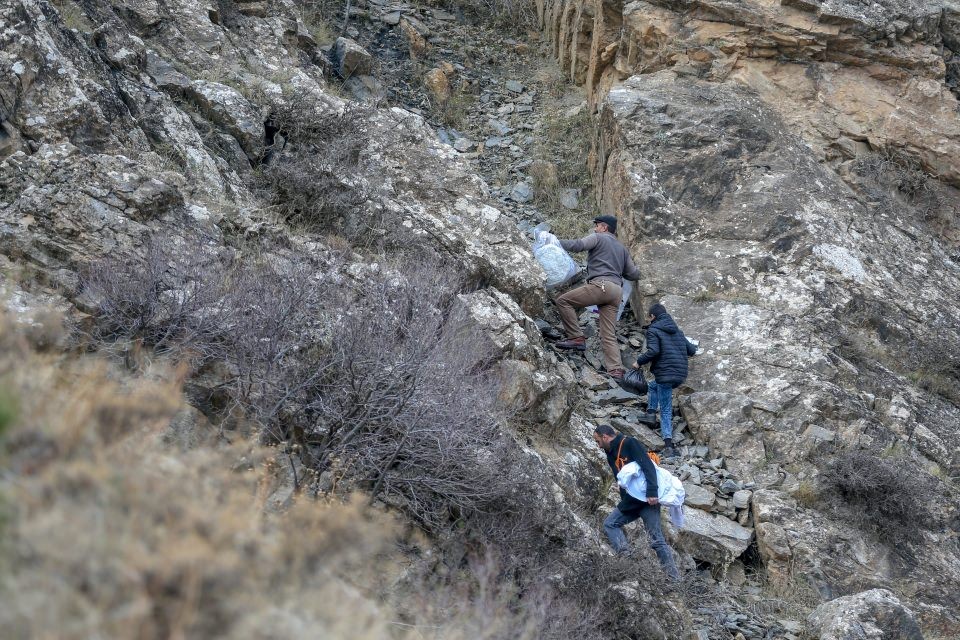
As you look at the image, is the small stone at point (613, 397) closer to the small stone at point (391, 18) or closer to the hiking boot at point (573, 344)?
the hiking boot at point (573, 344)

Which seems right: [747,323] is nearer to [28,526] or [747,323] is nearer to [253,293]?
[253,293]

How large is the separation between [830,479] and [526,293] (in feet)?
10.7

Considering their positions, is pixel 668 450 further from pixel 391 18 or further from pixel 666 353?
pixel 391 18

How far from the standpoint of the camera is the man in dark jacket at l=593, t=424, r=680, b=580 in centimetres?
649

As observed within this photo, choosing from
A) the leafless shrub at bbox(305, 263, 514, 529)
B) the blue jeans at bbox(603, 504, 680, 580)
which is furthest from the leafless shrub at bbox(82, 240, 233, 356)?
the blue jeans at bbox(603, 504, 680, 580)

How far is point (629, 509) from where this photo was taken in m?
6.55

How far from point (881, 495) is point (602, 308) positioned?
3110 millimetres

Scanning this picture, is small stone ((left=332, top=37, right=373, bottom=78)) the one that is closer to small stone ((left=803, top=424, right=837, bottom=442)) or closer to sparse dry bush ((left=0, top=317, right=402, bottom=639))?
small stone ((left=803, top=424, right=837, bottom=442))

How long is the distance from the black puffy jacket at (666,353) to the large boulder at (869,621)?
8.18 feet

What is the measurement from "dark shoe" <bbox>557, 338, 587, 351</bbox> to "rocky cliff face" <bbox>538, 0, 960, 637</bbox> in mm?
1116

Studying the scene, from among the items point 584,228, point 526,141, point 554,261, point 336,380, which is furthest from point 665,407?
point 526,141

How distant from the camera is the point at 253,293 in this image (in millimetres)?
6297

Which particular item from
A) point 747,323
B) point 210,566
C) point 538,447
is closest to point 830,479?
point 747,323

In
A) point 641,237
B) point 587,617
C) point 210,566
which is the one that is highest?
point 210,566
